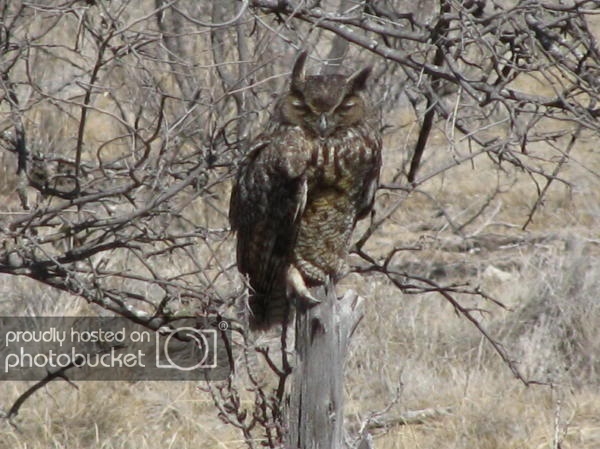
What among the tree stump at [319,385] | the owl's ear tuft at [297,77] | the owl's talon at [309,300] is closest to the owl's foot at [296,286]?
the owl's talon at [309,300]

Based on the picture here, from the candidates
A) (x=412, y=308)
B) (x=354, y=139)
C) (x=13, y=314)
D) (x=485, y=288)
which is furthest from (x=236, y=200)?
(x=485, y=288)

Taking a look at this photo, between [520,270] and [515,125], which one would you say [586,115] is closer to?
[515,125]

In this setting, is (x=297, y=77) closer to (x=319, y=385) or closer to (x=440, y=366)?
(x=319, y=385)

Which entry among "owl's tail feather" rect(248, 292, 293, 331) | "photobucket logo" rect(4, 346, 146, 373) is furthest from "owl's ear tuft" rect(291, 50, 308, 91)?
"photobucket logo" rect(4, 346, 146, 373)

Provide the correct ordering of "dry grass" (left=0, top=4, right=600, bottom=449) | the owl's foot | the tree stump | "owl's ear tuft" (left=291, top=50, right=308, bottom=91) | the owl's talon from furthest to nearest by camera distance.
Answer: "dry grass" (left=0, top=4, right=600, bottom=449), "owl's ear tuft" (left=291, top=50, right=308, bottom=91), the owl's foot, the owl's talon, the tree stump

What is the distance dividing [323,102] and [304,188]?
14.4 inches

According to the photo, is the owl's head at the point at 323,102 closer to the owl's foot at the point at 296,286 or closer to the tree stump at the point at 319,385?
the owl's foot at the point at 296,286

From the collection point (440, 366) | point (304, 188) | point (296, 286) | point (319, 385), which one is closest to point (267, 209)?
point (304, 188)

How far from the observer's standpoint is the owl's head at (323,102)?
4.15 m

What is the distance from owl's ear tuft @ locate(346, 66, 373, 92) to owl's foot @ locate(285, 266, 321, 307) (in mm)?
787

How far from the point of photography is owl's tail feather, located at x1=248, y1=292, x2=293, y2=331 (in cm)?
455

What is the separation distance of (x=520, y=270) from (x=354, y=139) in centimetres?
418

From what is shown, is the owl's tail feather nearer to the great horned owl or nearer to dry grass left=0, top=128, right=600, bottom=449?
the great horned owl

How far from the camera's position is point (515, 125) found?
137 inches
